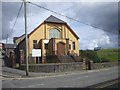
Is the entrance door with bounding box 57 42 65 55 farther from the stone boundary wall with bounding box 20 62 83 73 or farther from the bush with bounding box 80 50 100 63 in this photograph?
the stone boundary wall with bounding box 20 62 83 73

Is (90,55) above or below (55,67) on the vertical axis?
above

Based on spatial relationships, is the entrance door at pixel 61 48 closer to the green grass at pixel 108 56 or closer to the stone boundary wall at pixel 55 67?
the green grass at pixel 108 56

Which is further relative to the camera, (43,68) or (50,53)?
(50,53)

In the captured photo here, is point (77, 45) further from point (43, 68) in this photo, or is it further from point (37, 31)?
point (43, 68)

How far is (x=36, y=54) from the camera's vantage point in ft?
107

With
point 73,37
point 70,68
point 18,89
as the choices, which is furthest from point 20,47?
point 18,89

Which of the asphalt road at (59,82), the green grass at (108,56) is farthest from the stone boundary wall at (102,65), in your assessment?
the asphalt road at (59,82)

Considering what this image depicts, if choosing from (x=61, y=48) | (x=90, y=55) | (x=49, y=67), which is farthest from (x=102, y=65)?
(x=61, y=48)

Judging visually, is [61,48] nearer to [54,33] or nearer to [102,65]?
[54,33]

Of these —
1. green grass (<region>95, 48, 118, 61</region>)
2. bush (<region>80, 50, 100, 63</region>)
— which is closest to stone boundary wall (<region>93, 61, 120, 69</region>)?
bush (<region>80, 50, 100, 63</region>)

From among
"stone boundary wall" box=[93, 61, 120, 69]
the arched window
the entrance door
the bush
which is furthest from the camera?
the arched window

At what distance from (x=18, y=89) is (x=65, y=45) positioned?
3819 centimetres

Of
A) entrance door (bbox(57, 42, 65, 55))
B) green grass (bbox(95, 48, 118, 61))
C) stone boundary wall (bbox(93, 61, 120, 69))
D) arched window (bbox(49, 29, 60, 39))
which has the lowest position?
stone boundary wall (bbox(93, 61, 120, 69))

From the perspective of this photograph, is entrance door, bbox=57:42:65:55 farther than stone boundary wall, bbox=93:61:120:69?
Yes
